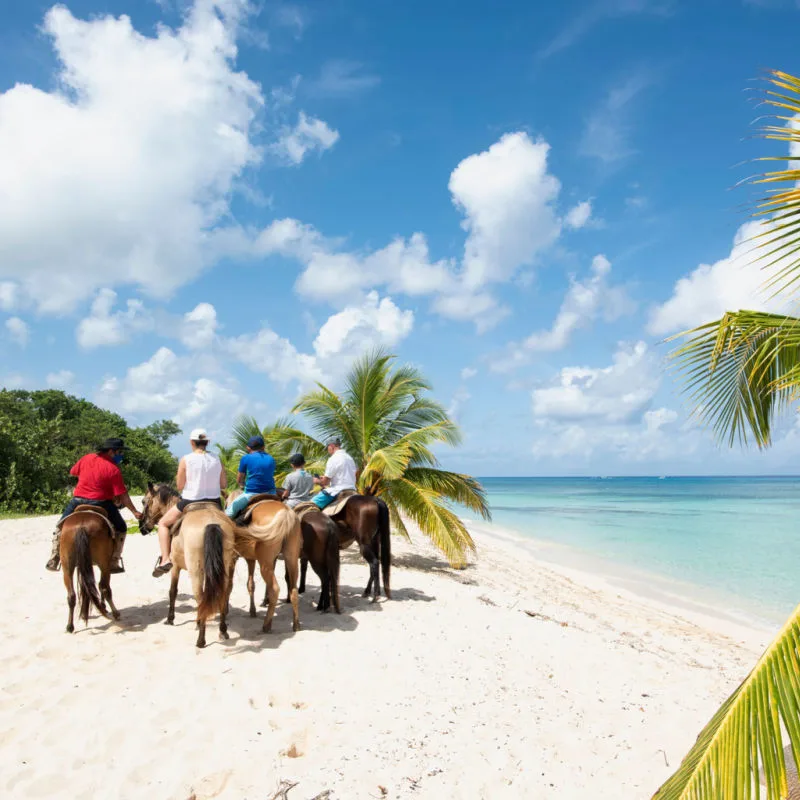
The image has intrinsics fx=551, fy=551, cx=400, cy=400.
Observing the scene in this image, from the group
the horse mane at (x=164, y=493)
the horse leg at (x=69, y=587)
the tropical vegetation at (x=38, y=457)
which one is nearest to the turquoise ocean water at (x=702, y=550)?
the horse mane at (x=164, y=493)

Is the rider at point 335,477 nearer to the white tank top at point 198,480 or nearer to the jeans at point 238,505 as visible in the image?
the jeans at point 238,505

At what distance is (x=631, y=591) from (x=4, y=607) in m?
12.6

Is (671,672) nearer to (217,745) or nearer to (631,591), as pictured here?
(217,745)

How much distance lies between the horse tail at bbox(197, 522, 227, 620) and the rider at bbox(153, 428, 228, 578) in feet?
2.93

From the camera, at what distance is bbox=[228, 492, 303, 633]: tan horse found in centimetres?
625

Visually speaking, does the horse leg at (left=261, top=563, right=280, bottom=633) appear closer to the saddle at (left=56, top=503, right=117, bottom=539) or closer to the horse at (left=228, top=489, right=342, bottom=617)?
the horse at (left=228, top=489, right=342, bottom=617)

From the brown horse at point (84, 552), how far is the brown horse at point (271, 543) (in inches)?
62.7

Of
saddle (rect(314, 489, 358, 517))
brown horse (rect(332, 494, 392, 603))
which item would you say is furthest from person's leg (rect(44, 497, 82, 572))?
brown horse (rect(332, 494, 392, 603))

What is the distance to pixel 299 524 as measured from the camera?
677cm

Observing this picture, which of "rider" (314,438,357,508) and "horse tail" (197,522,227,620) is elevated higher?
"rider" (314,438,357,508)

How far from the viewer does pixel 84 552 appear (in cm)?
608

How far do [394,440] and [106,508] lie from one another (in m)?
6.54

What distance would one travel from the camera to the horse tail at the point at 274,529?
6184 mm

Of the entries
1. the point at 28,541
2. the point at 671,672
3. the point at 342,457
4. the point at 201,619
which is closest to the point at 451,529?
the point at 342,457
